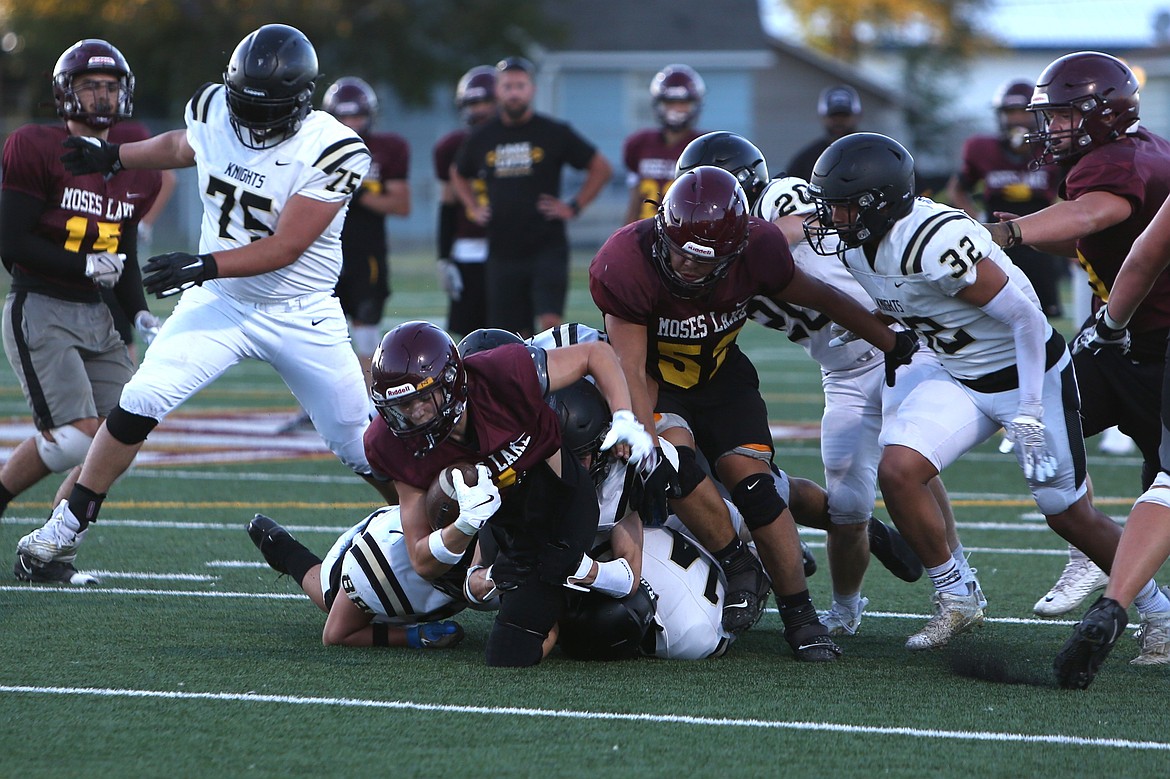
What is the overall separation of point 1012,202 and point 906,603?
5.20 meters

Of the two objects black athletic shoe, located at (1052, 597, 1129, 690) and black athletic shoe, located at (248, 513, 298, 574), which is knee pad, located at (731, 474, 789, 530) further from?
black athletic shoe, located at (248, 513, 298, 574)

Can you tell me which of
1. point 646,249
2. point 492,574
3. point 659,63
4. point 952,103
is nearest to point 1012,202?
point 646,249

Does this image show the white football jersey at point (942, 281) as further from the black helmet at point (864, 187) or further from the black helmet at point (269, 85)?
the black helmet at point (269, 85)

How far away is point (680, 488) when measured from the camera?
4637mm

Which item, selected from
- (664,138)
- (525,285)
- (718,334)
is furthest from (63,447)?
(664,138)

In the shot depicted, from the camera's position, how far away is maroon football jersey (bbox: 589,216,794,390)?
4641 mm

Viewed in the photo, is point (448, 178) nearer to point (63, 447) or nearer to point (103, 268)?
point (103, 268)

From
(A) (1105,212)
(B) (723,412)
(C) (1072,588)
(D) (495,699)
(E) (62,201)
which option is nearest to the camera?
(D) (495,699)

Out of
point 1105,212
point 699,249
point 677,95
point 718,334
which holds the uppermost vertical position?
point 677,95

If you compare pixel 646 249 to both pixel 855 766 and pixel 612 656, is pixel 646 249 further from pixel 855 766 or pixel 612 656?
pixel 855 766

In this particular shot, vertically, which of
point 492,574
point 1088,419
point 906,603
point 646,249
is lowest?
point 906,603

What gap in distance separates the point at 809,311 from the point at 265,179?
191 cm

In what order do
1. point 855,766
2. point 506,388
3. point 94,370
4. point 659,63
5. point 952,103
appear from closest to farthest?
1. point 855,766
2. point 506,388
3. point 94,370
4. point 659,63
5. point 952,103

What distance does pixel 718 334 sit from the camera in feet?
15.7
